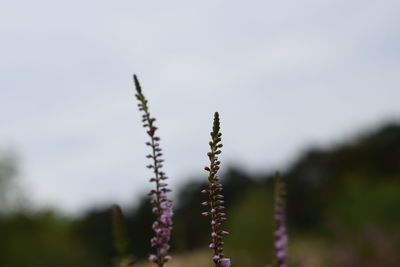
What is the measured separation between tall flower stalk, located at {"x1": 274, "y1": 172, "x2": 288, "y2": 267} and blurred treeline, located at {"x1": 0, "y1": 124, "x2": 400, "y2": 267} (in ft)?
51.1

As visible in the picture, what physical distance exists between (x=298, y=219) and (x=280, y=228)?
61.9 meters

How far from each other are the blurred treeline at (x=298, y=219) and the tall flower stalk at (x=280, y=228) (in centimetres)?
1556

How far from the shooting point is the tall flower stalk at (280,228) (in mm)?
4844

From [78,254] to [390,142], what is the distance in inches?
1549

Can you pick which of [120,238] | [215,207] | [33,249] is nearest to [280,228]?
[120,238]

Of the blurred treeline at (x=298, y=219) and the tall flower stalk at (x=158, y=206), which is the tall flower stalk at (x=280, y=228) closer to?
the tall flower stalk at (x=158, y=206)

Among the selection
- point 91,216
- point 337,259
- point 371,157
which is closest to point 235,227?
point 337,259

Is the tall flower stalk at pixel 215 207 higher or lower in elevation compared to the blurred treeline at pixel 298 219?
higher

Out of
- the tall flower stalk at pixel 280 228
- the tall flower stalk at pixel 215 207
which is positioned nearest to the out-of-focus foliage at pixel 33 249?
the tall flower stalk at pixel 280 228

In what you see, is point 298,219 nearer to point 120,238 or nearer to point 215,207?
point 120,238

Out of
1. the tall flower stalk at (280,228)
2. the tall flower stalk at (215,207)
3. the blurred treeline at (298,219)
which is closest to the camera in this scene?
the tall flower stalk at (215,207)

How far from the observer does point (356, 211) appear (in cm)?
4650

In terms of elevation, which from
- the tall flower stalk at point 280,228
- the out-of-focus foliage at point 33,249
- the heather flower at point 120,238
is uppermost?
the heather flower at point 120,238

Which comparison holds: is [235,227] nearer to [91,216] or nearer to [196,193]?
[196,193]
